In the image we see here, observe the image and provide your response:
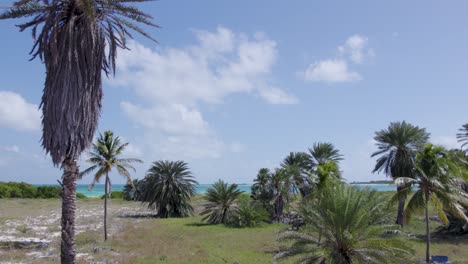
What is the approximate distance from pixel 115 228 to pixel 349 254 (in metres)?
27.3

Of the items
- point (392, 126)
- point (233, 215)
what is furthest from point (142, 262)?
point (392, 126)

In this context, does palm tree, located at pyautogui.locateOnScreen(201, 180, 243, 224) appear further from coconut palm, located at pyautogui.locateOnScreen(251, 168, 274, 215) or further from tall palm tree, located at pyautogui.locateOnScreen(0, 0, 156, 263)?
tall palm tree, located at pyautogui.locateOnScreen(0, 0, 156, 263)

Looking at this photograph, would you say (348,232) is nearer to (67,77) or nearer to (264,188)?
(67,77)

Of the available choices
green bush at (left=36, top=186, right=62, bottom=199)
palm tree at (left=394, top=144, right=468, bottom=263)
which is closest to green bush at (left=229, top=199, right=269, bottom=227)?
palm tree at (left=394, top=144, right=468, bottom=263)

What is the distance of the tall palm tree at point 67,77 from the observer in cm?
1310

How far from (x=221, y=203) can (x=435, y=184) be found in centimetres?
2467

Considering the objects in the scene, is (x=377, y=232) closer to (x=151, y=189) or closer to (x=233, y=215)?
(x=233, y=215)

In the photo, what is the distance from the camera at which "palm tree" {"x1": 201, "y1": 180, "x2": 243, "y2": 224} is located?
141ft

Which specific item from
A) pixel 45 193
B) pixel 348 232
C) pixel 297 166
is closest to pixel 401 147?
pixel 297 166

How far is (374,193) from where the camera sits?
14.9m

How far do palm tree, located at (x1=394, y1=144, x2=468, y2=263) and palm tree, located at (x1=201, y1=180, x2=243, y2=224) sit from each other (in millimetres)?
21513

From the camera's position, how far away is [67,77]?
13242mm

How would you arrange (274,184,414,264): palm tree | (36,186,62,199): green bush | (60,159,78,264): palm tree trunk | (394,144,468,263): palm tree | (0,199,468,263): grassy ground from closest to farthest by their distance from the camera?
(60,159,78,264): palm tree trunk < (274,184,414,264): palm tree < (0,199,468,263): grassy ground < (394,144,468,263): palm tree < (36,186,62,199): green bush

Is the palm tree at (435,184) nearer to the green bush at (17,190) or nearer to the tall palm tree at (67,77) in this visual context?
the tall palm tree at (67,77)
